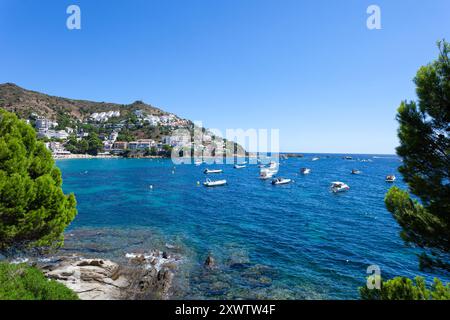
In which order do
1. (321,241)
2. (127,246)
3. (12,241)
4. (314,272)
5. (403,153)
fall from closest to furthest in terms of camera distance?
(403,153), (12,241), (314,272), (127,246), (321,241)

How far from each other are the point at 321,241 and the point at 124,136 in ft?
528

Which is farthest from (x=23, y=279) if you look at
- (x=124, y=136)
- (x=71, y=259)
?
(x=124, y=136)

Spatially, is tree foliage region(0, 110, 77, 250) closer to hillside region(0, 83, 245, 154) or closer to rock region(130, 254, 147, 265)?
rock region(130, 254, 147, 265)

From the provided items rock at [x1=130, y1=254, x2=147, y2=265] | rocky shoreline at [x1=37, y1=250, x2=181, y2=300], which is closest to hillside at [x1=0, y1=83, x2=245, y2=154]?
rock at [x1=130, y1=254, x2=147, y2=265]

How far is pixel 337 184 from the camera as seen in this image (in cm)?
5206

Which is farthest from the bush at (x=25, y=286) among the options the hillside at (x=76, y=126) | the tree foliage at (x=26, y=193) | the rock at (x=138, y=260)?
the hillside at (x=76, y=126)

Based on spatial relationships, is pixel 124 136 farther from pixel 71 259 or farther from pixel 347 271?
pixel 347 271

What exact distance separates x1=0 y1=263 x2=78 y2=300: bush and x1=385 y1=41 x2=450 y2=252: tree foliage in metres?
14.4

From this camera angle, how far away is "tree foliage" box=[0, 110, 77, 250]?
33.2 ft

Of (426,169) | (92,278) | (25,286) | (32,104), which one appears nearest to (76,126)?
(32,104)

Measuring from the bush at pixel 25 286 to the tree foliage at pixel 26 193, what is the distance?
1.45m

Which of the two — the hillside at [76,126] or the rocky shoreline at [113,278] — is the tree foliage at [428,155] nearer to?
the rocky shoreline at [113,278]

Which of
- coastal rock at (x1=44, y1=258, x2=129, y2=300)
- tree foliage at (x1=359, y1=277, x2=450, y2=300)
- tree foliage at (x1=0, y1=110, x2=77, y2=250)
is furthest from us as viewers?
coastal rock at (x1=44, y1=258, x2=129, y2=300)

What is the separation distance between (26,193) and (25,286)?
3.88 m
